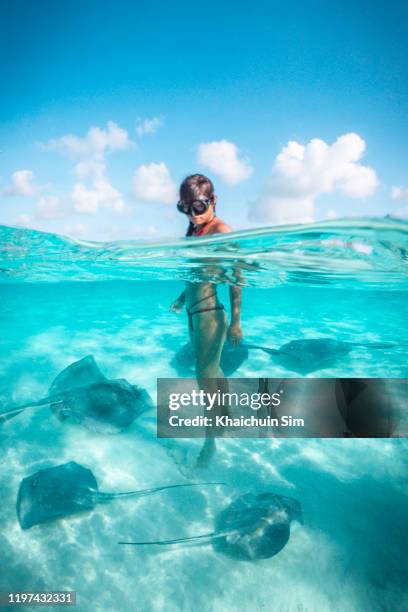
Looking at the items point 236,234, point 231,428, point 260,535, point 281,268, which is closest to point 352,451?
point 231,428

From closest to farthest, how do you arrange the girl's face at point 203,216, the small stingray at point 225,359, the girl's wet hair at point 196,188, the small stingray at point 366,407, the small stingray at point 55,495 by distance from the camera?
the small stingray at point 55,495 → the girl's wet hair at point 196,188 → the girl's face at point 203,216 → the small stingray at point 366,407 → the small stingray at point 225,359

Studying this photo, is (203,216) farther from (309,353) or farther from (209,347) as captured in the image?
(309,353)

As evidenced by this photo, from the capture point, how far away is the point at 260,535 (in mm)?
3656

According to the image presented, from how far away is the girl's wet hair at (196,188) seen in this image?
458cm

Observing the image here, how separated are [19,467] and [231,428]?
4.20 meters

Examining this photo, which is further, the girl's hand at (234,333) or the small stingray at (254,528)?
the girl's hand at (234,333)

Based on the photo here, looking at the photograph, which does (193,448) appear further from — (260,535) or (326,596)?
(326,596)

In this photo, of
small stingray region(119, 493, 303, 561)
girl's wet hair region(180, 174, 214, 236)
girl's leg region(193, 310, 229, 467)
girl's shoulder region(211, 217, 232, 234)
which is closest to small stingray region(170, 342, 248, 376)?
girl's leg region(193, 310, 229, 467)

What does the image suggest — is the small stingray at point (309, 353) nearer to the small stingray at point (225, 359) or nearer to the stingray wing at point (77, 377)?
the small stingray at point (225, 359)

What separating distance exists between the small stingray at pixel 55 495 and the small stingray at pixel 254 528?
0.89 m

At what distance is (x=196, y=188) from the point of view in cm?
457

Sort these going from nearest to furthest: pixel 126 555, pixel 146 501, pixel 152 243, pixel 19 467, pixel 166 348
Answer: pixel 126 555 < pixel 146 501 < pixel 19 467 < pixel 152 243 < pixel 166 348

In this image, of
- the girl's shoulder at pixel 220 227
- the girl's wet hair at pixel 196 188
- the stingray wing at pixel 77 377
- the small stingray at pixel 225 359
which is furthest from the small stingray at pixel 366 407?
the stingray wing at pixel 77 377

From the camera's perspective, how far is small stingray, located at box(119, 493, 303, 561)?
362 centimetres
